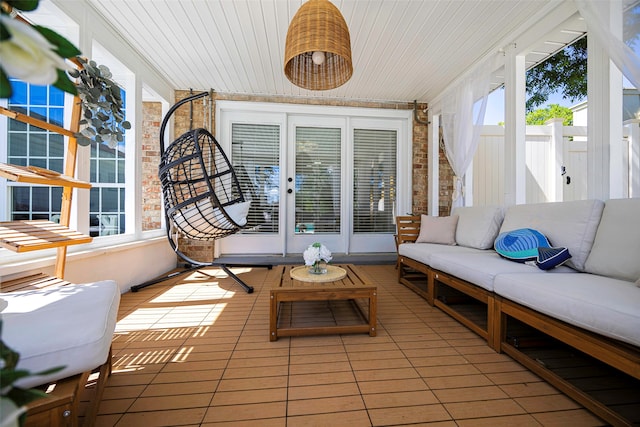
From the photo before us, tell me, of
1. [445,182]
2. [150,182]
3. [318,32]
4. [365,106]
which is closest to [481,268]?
[318,32]

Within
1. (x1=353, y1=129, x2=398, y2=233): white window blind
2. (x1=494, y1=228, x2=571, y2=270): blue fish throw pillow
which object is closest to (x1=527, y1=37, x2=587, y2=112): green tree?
(x1=353, y1=129, x2=398, y2=233): white window blind

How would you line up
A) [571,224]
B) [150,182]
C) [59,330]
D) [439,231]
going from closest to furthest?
[59,330]
[571,224]
[439,231]
[150,182]

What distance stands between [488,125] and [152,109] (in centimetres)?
471

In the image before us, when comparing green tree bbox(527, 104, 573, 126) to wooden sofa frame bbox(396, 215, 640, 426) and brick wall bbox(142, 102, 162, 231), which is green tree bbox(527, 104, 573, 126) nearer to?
wooden sofa frame bbox(396, 215, 640, 426)

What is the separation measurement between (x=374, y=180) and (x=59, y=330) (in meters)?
3.81

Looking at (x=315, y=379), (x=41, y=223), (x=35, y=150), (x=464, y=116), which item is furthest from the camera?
(x=464, y=116)

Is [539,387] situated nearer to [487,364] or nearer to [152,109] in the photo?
[487,364]

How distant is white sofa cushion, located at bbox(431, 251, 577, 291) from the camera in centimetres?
161

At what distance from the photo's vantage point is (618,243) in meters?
1.48

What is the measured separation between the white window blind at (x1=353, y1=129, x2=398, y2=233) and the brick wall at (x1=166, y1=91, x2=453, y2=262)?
343 millimetres

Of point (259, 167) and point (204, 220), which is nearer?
point (204, 220)

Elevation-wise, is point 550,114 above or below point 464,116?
above

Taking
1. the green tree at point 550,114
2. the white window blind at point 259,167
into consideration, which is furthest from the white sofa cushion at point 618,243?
the green tree at point 550,114

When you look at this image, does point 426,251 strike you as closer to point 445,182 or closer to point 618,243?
point 618,243
